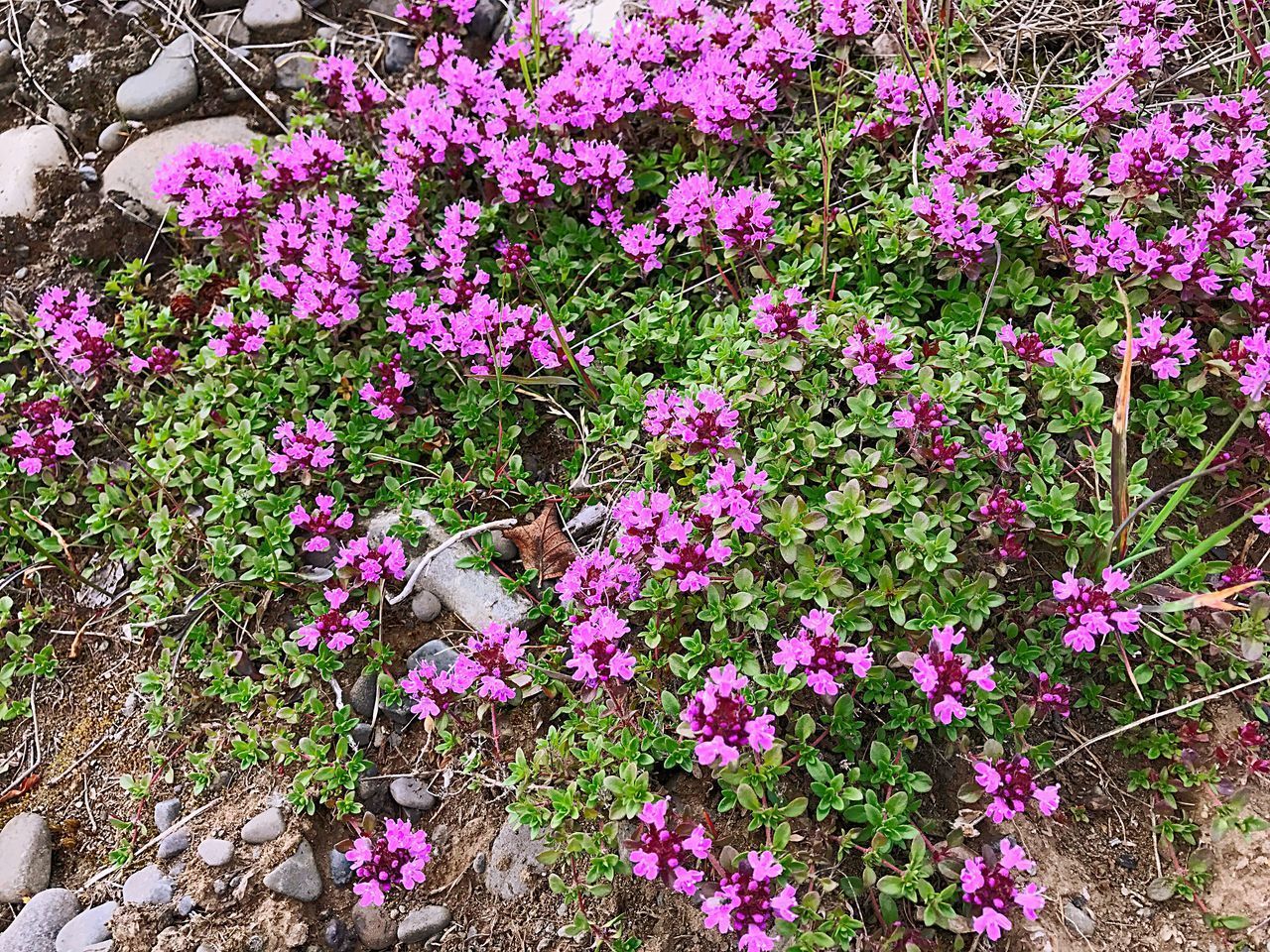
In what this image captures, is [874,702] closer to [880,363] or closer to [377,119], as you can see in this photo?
[880,363]

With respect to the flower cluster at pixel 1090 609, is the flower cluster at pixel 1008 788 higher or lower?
lower

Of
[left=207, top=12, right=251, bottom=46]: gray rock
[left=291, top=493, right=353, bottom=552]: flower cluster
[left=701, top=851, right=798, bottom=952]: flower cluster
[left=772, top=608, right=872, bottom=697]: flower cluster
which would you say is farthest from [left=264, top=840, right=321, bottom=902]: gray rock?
[left=207, top=12, right=251, bottom=46]: gray rock

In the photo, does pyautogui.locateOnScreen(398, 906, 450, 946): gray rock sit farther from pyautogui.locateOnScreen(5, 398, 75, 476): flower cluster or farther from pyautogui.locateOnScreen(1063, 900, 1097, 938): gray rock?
pyautogui.locateOnScreen(5, 398, 75, 476): flower cluster

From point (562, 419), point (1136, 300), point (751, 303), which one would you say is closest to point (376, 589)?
point (562, 419)

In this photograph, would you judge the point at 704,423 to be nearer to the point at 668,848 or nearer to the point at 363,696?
the point at 668,848

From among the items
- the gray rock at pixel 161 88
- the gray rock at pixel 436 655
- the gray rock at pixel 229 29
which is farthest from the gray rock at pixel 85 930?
the gray rock at pixel 229 29

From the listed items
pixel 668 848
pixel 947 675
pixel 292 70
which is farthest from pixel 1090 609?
pixel 292 70

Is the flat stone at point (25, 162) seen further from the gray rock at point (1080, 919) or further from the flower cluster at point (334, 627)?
the gray rock at point (1080, 919)
